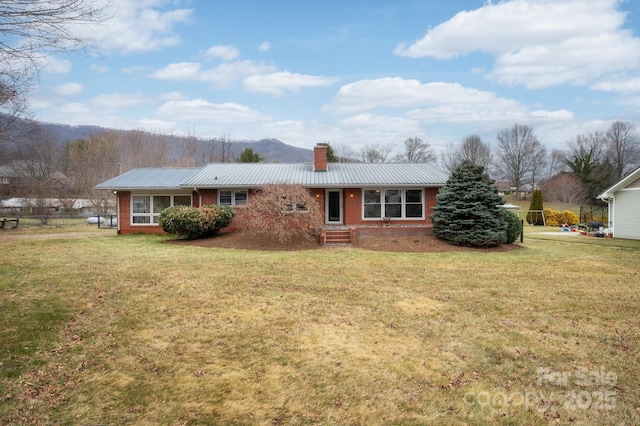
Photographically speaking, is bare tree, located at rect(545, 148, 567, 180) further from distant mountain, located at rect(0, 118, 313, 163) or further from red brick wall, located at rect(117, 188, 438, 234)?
red brick wall, located at rect(117, 188, 438, 234)

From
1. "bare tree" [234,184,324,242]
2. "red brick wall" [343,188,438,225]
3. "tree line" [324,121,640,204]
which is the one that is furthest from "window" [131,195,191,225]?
"tree line" [324,121,640,204]

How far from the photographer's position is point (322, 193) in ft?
59.9

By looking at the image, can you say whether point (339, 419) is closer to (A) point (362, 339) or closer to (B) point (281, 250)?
(A) point (362, 339)

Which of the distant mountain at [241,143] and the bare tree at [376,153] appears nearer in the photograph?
the distant mountain at [241,143]

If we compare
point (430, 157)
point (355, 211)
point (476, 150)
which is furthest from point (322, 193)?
point (476, 150)

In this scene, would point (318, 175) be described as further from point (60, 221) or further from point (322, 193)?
point (60, 221)

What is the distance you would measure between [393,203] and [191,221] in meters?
9.98

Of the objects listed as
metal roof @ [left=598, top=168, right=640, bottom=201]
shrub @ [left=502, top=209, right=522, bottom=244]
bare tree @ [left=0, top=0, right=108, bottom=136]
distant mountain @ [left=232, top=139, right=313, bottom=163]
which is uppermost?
distant mountain @ [left=232, top=139, right=313, bottom=163]

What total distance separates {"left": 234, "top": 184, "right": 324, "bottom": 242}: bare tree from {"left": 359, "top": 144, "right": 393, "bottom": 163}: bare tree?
35.1 meters

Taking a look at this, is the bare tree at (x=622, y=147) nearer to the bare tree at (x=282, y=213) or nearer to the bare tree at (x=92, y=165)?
the bare tree at (x=282, y=213)

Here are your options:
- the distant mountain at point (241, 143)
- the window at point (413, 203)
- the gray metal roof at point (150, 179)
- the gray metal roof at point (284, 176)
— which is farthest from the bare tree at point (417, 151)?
the gray metal roof at point (150, 179)

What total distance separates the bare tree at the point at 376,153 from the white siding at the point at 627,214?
3160 cm

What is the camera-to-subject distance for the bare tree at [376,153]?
48.5 m

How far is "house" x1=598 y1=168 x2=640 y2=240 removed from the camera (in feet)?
56.1
